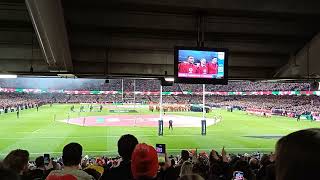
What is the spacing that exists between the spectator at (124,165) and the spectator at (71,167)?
0.78 feet

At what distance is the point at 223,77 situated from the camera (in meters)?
8.90

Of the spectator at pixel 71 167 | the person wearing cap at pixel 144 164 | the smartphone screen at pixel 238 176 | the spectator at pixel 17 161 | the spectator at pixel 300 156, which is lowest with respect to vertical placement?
the smartphone screen at pixel 238 176

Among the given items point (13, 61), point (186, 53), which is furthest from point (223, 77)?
point (13, 61)

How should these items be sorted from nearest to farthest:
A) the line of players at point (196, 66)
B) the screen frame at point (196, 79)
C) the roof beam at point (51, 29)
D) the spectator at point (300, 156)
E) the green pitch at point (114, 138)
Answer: the spectator at point (300, 156) < the roof beam at point (51, 29) < the screen frame at point (196, 79) < the line of players at point (196, 66) < the green pitch at point (114, 138)

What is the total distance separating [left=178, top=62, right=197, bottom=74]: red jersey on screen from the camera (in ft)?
28.3

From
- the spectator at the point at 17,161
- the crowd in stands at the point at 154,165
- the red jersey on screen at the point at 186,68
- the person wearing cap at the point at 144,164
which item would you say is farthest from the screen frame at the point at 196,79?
the person wearing cap at the point at 144,164

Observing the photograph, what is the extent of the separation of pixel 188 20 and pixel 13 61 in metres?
6.24

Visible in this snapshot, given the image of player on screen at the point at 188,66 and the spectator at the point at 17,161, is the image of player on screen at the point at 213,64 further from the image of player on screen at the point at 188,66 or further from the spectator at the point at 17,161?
the spectator at the point at 17,161

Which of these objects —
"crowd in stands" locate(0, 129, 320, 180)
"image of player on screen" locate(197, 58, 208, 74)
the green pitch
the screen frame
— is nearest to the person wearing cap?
"crowd in stands" locate(0, 129, 320, 180)

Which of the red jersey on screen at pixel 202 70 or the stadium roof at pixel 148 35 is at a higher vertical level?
the stadium roof at pixel 148 35

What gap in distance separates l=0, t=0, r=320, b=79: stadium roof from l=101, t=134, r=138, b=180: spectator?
10.8 feet

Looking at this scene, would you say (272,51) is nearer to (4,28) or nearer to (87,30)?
(87,30)

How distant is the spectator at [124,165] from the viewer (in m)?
3.03

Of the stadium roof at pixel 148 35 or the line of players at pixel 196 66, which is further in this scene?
the line of players at pixel 196 66
